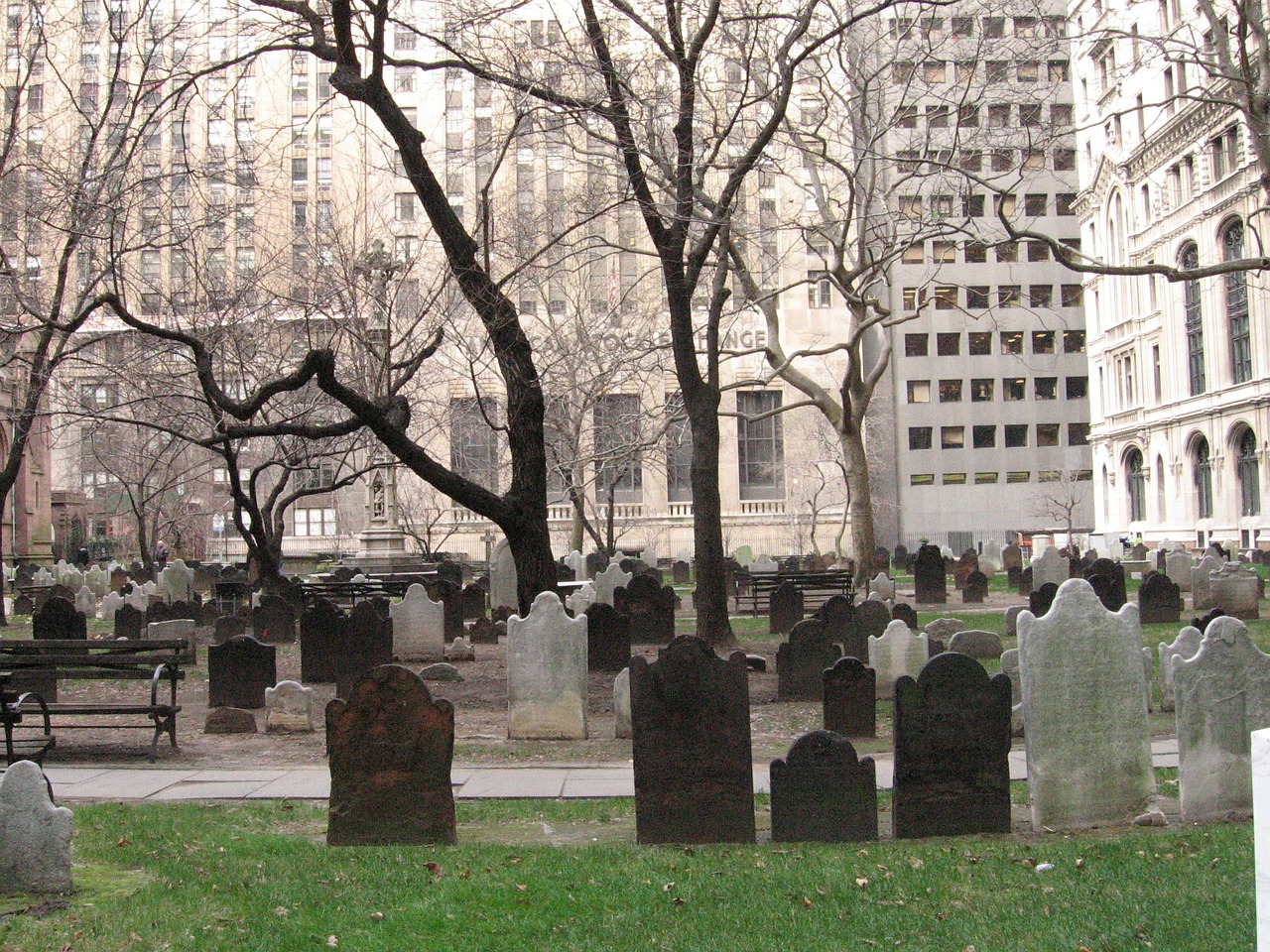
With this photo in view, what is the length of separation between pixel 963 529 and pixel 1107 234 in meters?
18.4

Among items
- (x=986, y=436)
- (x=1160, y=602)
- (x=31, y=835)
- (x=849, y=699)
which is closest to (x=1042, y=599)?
(x=1160, y=602)

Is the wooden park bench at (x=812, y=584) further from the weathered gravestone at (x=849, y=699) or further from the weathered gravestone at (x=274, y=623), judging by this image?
the weathered gravestone at (x=849, y=699)

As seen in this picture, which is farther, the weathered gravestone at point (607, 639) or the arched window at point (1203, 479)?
the arched window at point (1203, 479)

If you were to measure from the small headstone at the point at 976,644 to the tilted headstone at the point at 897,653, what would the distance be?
68 cm

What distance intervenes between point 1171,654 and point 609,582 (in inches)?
618

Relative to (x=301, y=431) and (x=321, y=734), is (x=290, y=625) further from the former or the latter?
(x=321, y=734)

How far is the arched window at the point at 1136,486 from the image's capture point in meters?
59.3

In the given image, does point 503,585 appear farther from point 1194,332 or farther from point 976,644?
point 1194,332

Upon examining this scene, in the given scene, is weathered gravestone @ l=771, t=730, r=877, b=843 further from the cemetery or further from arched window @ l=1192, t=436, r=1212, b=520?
arched window @ l=1192, t=436, r=1212, b=520

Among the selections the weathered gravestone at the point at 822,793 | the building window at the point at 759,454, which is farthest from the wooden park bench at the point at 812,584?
the building window at the point at 759,454

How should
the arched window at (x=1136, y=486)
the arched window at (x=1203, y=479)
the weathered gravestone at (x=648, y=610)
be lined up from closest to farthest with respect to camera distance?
the weathered gravestone at (x=648, y=610)
the arched window at (x=1203, y=479)
the arched window at (x=1136, y=486)

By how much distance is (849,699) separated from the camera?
448 inches

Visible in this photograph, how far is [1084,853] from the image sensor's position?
671 centimetres

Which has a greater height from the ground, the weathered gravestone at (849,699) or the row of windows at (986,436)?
the row of windows at (986,436)
